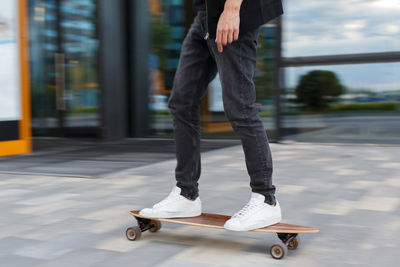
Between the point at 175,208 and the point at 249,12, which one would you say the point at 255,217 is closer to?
the point at 175,208

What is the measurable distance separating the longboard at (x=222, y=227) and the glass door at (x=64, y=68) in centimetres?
593

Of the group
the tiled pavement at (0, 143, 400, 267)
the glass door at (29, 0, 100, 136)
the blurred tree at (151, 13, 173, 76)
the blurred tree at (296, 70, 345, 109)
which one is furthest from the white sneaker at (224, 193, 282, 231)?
the blurred tree at (151, 13, 173, 76)

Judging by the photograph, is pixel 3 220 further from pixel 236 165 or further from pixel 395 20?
pixel 395 20

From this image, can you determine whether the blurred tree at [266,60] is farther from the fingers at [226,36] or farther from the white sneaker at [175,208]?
the fingers at [226,36]

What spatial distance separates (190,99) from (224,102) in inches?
7.8

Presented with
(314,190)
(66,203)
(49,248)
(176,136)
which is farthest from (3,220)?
(314,190)

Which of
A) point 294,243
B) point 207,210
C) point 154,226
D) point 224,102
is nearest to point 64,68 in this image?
point 207,210

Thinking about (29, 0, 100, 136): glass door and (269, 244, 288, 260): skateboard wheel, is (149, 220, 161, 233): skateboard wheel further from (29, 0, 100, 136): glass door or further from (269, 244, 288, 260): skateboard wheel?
(29, 0, 100, 136): glass door

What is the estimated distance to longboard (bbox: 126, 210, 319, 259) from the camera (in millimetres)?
2098

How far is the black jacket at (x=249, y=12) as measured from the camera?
2.12 m

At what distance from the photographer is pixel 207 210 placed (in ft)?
10.0

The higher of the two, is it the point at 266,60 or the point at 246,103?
the point at 266,60

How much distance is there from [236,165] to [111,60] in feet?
13.0

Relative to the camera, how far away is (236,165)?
5.05m
